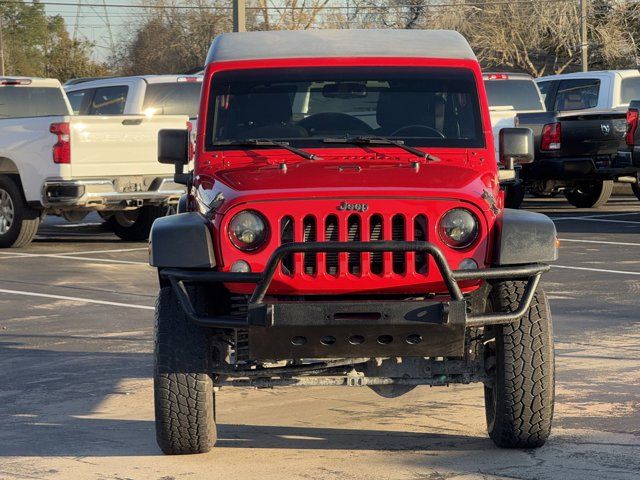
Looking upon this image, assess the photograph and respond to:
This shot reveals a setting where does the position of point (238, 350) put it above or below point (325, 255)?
below

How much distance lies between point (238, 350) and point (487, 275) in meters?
1.18

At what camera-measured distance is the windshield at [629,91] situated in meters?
20.9

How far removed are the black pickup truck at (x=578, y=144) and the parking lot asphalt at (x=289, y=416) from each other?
25.4 ft

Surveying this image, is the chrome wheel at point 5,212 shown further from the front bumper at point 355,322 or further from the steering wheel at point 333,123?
the front bumper at point 355,322

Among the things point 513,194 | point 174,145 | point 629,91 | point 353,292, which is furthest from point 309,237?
point 629,91

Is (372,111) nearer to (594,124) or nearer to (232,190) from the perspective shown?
(232,190)

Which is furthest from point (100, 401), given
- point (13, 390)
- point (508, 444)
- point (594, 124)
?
point (594, 124)

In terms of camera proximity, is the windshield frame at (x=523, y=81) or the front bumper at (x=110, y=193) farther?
the windshield frame at (x=523, y=81)

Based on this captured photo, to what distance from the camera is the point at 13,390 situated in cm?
809

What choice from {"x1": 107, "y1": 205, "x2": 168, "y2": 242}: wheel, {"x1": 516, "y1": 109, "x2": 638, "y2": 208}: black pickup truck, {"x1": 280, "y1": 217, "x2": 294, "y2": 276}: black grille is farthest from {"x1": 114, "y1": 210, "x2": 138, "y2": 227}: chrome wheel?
{"x1": 280, "y1": 217, "x2": 294, "y2": 276}: black grille

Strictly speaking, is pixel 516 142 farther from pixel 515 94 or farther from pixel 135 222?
pixel 515 94

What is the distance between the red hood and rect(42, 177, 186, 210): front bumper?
345 inches

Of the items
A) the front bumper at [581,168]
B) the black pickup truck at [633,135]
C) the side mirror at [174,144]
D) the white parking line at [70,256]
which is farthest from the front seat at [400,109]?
the front bumper at [581,168]

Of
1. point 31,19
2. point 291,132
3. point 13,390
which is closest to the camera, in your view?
point 291,132
